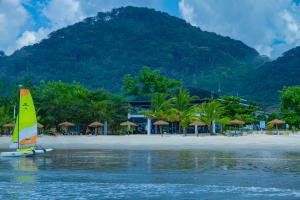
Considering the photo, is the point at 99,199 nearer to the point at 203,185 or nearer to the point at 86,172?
the point at 203,185

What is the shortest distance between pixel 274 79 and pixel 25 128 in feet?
335

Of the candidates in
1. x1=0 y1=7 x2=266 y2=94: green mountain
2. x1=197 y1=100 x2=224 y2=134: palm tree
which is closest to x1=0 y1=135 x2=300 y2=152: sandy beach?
x1=197 y1=100 x2=224 y2=134: palm tree

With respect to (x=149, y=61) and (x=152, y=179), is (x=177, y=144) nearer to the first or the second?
(x=152, y=179)

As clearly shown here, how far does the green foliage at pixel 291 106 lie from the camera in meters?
70.6

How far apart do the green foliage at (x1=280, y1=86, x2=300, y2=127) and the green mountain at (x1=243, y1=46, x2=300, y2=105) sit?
37.2m

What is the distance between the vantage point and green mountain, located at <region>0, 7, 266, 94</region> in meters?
158

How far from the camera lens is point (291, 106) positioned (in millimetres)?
73625

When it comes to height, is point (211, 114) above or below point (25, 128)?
above

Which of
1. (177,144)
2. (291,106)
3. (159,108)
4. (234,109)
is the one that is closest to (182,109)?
(159,108)

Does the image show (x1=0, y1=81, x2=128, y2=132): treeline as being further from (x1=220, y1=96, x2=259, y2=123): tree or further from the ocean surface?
the ocean surface

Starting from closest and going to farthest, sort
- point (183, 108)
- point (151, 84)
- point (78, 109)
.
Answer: point (183, 108)
point (78, 109)
point (151, 84)

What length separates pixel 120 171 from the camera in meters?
23.2

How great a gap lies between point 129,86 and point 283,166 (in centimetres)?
6044

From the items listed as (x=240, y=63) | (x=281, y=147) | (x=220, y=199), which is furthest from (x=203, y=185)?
(x=240, y=63)
